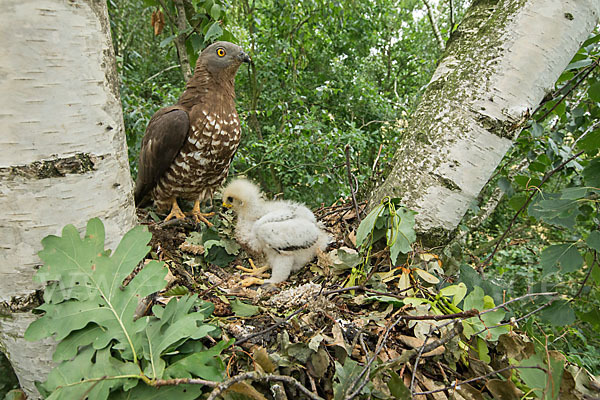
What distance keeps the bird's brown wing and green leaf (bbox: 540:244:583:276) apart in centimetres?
182

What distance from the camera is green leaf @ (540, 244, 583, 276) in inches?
46.1

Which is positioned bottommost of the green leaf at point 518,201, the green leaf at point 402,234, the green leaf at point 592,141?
the green leaf at point 402,234

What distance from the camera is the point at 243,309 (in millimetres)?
1237

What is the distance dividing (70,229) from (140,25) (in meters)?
6.90

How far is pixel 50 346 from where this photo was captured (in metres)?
0.82

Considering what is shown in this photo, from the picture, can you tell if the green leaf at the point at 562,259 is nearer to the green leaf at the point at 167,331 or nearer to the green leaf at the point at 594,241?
the green leaf at the point at 594,241

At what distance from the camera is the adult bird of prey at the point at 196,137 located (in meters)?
2.04

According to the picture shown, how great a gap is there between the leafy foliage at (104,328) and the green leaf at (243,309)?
0.37 meters

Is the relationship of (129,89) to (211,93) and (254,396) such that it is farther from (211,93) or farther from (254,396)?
(254,396)

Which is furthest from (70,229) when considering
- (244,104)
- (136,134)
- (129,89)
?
(244,104)

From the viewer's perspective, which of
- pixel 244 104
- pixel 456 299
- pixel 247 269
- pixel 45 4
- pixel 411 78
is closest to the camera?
pixel 45 4

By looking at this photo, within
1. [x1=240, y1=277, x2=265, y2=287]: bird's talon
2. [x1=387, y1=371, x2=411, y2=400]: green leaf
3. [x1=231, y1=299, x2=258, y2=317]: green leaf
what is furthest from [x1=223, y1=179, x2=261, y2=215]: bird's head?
[x1=387, y1=371, x2=411, y2=400]: green leaf

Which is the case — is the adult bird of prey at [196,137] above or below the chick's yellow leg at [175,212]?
above

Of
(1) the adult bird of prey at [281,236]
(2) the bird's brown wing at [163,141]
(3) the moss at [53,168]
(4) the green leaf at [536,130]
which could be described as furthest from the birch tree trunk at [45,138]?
(4) the green leaf at [536,130]
